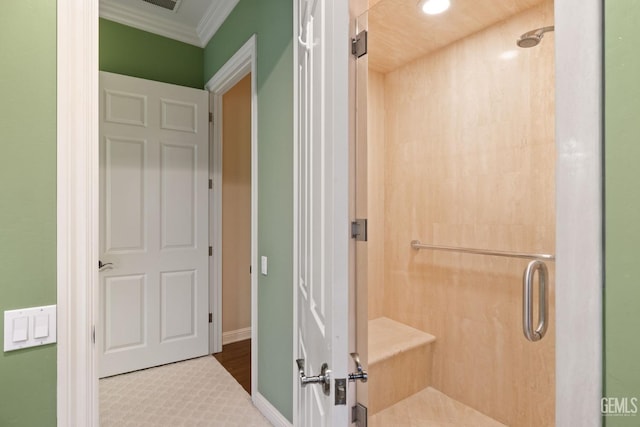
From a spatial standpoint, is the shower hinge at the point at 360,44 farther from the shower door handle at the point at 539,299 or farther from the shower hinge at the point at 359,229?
the shower door handle at the point at 539,299

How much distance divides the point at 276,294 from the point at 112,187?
5.23 feet

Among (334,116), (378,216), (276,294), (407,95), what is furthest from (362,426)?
(407,95)

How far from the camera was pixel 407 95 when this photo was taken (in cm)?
262

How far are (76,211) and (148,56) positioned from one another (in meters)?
2.28

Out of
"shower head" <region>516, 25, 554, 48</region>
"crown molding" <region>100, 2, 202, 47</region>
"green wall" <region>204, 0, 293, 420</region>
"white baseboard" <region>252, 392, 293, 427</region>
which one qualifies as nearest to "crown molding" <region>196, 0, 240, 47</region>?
"crown molding" <region>100, 2, 202, 47</region>

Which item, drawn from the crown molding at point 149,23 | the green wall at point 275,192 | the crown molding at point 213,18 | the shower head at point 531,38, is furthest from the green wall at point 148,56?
the shower head at point 531,38

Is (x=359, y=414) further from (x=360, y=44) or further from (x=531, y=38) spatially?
(x=531, y=38)

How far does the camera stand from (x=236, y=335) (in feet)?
11.1

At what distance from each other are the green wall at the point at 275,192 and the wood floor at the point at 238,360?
49cm

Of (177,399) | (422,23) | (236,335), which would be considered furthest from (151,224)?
(422,23)

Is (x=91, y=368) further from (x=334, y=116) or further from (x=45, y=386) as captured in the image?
(x=334, y=116)

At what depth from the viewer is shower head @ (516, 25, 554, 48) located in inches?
71.7

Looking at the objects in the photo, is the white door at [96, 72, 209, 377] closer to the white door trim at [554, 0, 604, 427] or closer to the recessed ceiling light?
the recessed ceiling light

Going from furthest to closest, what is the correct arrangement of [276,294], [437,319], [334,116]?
1. [437,319]
2. [276,294]
3. [334,116]
